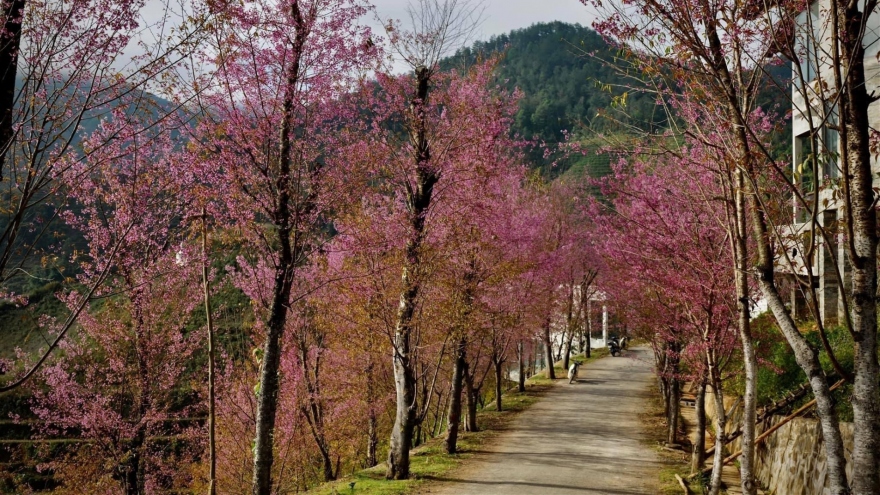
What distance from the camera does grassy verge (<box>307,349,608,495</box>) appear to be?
12242mm

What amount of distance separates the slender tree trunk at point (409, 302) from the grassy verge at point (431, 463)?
599 millimetres

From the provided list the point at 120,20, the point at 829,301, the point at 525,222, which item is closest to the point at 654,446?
the point at 829,301

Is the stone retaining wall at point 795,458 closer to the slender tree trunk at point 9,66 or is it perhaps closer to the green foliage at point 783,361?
the green foliage at point 783,361

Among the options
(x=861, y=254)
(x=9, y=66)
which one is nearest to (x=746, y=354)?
(x=861, y=254)

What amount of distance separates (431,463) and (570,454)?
357 centimetres

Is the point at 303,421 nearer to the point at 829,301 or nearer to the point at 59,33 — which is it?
the point at 829,301

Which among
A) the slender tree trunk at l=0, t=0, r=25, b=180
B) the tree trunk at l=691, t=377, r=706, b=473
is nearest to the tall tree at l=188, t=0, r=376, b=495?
the slender tree trunk at l=0, t=0, r=25, b=180

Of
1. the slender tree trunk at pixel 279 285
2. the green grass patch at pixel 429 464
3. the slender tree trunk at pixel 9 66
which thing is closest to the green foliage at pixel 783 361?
the green grass patch at pixel 429 464

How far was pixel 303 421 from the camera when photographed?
72.1 ft

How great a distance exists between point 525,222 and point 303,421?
10.6 metres

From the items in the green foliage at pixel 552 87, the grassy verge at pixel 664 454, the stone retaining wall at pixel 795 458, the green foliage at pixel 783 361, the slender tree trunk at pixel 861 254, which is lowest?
the grassy verge at pixel 664 454

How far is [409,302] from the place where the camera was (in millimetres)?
13180

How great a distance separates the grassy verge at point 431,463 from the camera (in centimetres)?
1224

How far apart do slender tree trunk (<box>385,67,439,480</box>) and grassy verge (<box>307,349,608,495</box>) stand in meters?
0.60
